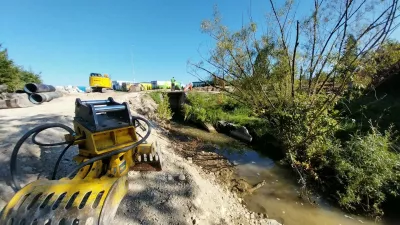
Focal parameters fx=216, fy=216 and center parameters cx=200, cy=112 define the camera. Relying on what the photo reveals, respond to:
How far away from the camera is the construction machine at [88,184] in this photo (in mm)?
1195

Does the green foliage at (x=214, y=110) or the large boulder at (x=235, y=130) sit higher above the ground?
the green foliage at (x=214, y=110)

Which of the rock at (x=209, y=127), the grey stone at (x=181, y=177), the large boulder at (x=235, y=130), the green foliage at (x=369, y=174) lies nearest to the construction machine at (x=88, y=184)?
the grey stone at (x=181, y=177)

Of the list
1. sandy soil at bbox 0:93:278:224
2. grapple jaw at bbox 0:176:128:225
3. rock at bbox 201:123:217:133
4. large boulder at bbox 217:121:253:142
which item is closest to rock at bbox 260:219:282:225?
sandy soil at bbox 0:93:278:224

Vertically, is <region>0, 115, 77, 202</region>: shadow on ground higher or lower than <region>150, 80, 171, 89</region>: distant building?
lower

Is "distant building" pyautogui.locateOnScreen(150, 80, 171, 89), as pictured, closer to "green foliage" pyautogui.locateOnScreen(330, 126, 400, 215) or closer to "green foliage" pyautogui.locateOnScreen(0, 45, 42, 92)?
"green foliage" pyautogui.locateOnScreen(0, 45, 42, 92)

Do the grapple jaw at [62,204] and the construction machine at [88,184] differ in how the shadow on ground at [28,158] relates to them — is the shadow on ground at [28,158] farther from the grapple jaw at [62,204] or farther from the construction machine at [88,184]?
the grapple jaw at [62,204]

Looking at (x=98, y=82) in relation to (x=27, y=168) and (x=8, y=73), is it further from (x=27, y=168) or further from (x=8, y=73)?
(x=27, y=168)

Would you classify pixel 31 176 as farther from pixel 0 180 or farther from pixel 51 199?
pixel 51 199

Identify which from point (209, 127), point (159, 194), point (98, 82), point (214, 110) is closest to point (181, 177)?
point (159, 194)

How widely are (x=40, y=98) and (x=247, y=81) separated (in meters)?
7.84

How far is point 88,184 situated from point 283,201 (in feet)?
11.7

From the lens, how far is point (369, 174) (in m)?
3.70

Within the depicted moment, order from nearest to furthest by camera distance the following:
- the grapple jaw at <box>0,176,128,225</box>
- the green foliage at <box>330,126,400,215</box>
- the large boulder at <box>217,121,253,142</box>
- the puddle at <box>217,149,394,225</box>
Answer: the grapple jaw at <box>0,176,128,225</box>, the puddle at <box>217,149,394,225</box>, the green foliage at <box>330,126,400,215</box>, the large boulder at <box>217,121,253,142</box>

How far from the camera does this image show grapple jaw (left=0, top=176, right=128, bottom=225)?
1.18 m
